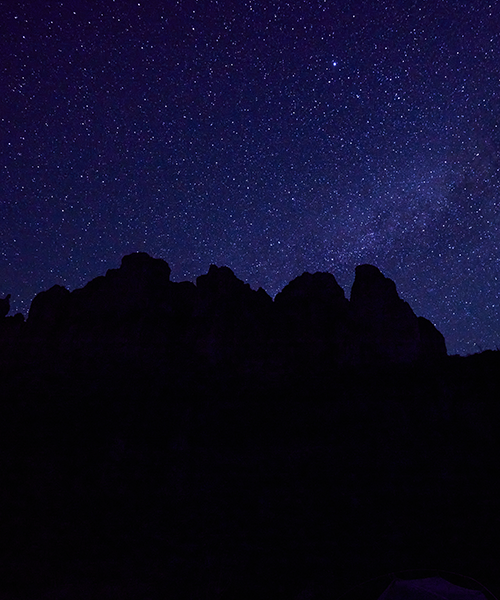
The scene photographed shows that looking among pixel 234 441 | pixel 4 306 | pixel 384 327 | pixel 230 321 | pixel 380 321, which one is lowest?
pixel 234 441

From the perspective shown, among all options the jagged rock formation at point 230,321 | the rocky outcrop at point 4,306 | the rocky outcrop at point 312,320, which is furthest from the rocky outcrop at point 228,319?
the rocky outcrop at point 4,306

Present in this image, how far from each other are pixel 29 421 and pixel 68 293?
24859 mm

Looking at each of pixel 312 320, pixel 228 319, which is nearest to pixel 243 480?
pixel 228 319

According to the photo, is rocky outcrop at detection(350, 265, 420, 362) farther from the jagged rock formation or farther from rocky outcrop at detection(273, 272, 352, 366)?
rocky outcrop at detection(273, 272, 352, 366)

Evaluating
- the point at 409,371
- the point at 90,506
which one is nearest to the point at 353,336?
the point at 409,371

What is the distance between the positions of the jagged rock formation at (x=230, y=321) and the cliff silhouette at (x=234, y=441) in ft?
0.81

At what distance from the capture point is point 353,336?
1855 inches

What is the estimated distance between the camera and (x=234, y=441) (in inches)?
1356

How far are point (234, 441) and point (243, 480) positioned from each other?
207 inches

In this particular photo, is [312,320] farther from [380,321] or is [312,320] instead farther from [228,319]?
[228,319]

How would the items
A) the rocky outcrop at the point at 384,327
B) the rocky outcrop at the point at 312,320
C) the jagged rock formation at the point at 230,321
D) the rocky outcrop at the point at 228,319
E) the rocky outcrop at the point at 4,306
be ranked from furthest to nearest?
1. the rocky outcrop at the point at 4,306
2. the rocky outcrop at the point at 228,319
3. the rocky outcrop at the point at 312,320
4. the jagged rock formation at the point at 230,321
5. the rocky outcrop at the point at 384,327

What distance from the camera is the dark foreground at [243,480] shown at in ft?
62.2

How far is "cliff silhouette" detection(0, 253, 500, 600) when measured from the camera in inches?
779

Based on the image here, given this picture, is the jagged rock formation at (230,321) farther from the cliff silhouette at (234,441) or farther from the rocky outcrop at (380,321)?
the cliff silhouette at (234,441)
